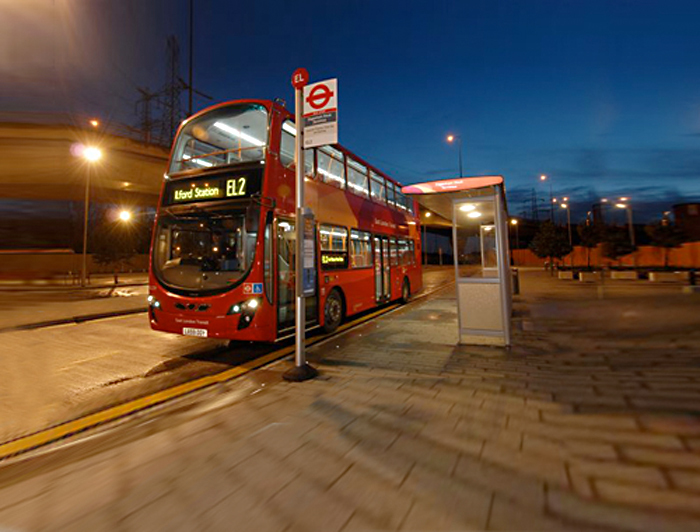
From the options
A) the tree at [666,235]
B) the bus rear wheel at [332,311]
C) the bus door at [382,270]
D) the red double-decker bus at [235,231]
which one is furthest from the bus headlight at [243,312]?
the tree at [666,235]

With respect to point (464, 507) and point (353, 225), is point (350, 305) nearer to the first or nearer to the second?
point (353, 225)

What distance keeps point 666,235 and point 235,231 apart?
75.7ft

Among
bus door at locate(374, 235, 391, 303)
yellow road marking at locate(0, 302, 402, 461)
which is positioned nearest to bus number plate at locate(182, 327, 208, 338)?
yellow road marking at locate(0, 302, 402, 461)

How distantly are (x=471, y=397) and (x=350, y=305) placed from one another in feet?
16.9

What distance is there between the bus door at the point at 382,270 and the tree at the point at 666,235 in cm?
1746

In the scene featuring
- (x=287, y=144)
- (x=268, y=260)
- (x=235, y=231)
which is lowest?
(x=268, y=260)

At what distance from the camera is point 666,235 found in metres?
18.5

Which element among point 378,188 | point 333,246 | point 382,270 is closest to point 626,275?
point 382,270

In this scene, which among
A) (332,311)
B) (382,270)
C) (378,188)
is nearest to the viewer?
(332,311)

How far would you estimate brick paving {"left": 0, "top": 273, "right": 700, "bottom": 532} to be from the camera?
201 cm

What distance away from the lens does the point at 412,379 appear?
4.48 m

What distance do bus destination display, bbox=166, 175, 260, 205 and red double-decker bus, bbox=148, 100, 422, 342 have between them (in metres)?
0.02

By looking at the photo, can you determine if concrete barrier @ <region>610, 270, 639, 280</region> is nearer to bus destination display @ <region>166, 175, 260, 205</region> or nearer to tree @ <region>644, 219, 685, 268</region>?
tree @ <region>644, 219, 685, 268</region>

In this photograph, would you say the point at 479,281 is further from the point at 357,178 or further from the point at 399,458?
the point at 357,178
